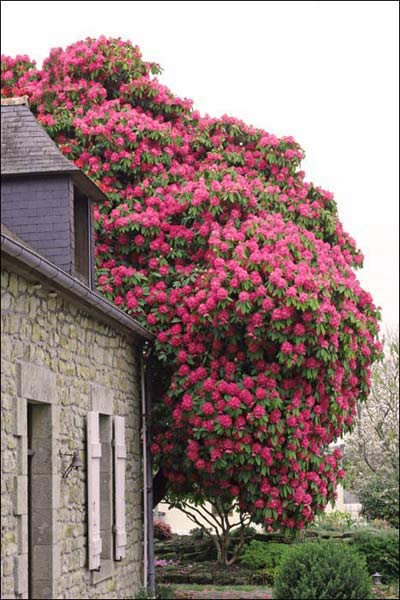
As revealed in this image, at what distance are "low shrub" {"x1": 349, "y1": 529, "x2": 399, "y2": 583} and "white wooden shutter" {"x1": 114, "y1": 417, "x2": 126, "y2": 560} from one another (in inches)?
226

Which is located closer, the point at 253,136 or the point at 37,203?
the point at 37,203

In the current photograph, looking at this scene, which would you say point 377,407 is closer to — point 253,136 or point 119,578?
point 253,136

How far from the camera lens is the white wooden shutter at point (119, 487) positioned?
1264cm

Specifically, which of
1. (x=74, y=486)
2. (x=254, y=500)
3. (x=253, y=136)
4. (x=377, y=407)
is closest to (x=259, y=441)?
(x=254, y=500)

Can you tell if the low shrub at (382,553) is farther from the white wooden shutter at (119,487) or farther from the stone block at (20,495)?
the stone block at (20,495)

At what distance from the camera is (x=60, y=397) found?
1058 centimetres

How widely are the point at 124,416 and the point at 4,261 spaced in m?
5.14

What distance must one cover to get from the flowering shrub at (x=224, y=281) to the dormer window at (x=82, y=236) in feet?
6.75

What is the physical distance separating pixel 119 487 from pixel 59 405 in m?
2.66

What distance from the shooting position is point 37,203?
11461 mm

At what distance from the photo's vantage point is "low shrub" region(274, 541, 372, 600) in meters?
12.2

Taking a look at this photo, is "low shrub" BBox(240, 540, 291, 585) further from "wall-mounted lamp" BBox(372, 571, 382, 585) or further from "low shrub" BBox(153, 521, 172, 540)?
"low shrub" BBox(153, 521, 172, 540)

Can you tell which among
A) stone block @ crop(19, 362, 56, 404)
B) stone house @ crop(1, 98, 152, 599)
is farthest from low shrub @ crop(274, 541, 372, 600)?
stone block @ crop(19, 362, 56, 404)

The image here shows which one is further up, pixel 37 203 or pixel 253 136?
pixel 253 136
